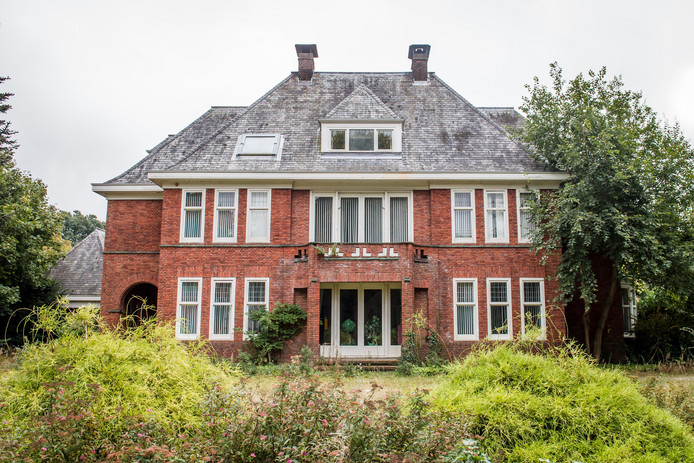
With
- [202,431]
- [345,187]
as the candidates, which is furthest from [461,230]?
[202,431]

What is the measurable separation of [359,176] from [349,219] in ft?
5.06

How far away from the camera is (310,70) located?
21.4 metres

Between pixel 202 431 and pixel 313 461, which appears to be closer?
pixel 313 461

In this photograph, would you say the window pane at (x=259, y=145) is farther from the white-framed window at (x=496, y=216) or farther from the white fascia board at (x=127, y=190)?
A: the white-framed window at (x=496, y=216)

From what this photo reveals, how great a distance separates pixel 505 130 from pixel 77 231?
57815 millimetres

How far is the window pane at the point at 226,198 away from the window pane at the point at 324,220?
274cm

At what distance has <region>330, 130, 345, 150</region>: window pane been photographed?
18.2 m

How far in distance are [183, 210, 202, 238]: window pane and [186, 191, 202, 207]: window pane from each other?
231 millimetres

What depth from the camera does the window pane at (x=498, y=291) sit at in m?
16.9

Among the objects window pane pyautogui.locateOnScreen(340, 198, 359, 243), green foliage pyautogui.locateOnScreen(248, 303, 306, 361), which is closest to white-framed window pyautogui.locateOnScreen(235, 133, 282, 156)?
window pane pyautogui.locateOnScreen(340, 198, 359, 243)

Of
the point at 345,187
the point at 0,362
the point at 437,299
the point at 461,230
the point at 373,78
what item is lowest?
the point at 0,362

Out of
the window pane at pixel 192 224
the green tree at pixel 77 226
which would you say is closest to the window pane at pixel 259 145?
the window pane at pixel 192 224

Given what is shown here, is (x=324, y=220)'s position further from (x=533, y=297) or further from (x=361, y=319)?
(x=533, y=297)

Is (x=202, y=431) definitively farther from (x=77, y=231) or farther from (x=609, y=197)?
(x=77, y=231)
